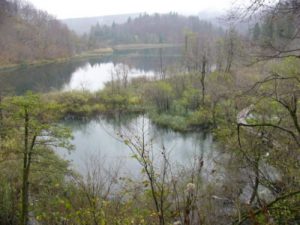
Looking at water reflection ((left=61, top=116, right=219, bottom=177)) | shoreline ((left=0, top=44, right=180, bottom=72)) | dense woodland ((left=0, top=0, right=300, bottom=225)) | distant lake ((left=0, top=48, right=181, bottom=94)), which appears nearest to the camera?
dense woodland ((left=0, top=0, right=300, bottom=225))

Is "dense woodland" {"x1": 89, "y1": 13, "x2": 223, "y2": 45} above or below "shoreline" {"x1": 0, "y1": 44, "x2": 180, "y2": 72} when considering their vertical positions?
above

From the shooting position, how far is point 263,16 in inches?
129

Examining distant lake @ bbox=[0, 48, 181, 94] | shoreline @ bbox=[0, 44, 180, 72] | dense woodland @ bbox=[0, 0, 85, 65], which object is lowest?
distant lake @ bbox=[0, 48, 181, 94]

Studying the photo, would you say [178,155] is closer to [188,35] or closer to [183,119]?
[183,119]

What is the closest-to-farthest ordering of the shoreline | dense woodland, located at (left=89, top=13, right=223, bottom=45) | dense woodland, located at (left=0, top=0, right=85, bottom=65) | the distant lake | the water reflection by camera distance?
the water reflection < the distant lake < the shoreline < dense woodland, located at (left=0, top=0, right=85, bottom=65) < dense woodland, located at (left=89, top=13, right=223, bottom=45)

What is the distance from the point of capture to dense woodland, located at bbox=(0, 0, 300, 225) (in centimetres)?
318

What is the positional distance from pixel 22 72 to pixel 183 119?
31097 millimetres

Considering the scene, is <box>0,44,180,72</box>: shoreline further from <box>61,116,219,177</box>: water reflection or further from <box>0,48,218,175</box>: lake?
<box>61,116,219,177</box>: water reflection

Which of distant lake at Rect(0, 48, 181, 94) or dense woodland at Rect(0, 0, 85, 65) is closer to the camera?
distant lake at Rect(0, 48, 181, 94)

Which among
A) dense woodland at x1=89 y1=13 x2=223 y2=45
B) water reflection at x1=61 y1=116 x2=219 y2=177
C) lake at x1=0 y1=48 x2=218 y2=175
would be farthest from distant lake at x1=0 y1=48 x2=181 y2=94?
dense woodland at x1=89 y1=13 x2=223 y2=45

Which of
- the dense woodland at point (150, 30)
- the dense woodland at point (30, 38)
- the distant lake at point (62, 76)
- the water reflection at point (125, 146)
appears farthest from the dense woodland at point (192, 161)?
the dense woodland at point (150, 30)

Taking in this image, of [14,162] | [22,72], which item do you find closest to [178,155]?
[14,162]

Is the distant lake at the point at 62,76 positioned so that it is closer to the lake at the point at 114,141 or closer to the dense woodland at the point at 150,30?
the lake at the point at 114,141

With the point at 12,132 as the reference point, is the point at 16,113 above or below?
above
